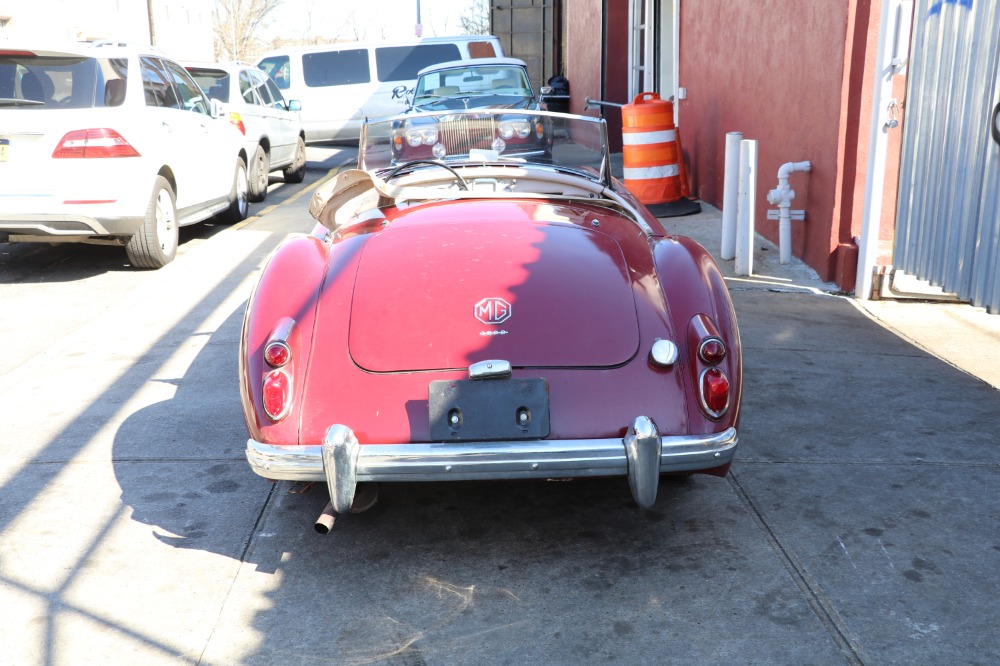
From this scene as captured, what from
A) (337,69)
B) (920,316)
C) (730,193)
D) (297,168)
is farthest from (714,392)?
(337,69)

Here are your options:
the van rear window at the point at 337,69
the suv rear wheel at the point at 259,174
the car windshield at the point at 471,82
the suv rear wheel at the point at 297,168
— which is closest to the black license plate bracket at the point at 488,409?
the suv rear wheel at the point at 259,174

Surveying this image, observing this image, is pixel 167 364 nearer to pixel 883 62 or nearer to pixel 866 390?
pixel 866 390

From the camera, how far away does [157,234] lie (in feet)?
26.1

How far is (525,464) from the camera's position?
10.2ft

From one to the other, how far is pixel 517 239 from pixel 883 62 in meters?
3.98

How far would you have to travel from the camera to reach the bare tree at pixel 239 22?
48000 mm

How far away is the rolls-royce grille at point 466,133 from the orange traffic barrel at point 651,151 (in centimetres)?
555

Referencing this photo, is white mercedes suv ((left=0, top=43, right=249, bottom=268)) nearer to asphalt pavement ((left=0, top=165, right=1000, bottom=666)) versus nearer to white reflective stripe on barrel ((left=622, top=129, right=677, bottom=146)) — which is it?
asphalt pavement ((left=0, top=165, right=1000, bottom=666))

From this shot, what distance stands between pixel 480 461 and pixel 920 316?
14.9 feet

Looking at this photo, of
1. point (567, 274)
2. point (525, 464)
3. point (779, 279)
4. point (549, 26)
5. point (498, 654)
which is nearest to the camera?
point (498, 654)

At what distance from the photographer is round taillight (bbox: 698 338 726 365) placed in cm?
338

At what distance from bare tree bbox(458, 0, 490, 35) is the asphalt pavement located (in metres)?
49.2

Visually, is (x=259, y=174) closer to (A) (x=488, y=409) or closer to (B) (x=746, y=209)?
(B) (x=746, y=209)

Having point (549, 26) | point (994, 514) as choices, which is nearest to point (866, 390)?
point (994, 514)
